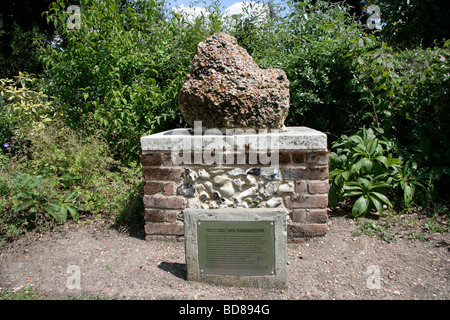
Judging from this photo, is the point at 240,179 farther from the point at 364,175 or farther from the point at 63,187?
the point at 63,187

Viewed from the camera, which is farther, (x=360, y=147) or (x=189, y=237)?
(x=360, y=147)

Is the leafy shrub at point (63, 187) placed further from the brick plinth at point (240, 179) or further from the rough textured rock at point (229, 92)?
the rough textured rock at point (229, 92)

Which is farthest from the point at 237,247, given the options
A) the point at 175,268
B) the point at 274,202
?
the point at 274,202

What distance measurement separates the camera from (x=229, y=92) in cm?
299

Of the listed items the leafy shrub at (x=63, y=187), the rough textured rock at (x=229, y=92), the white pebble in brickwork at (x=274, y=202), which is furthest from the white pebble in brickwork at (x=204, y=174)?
the leafy shrub at (x=63, y=187)

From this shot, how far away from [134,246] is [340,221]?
2.03 meters

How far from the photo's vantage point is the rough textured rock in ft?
9.92

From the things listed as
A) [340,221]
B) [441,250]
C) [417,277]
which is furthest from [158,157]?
[441,250]

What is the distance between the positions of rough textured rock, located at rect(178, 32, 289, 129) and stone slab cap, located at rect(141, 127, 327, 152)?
0.69 feet

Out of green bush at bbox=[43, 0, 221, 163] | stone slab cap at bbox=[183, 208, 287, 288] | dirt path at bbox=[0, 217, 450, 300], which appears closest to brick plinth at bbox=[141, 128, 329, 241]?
dirt path at bbox=[0, 217, 450, 300]

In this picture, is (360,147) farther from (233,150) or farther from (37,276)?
(37,276)

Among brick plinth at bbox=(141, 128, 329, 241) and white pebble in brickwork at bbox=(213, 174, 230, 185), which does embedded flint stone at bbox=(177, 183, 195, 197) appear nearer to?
brick plinth at bbox=(141, 128, 329, 241)

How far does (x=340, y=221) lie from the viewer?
3.42 metres

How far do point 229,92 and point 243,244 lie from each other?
1.34m
